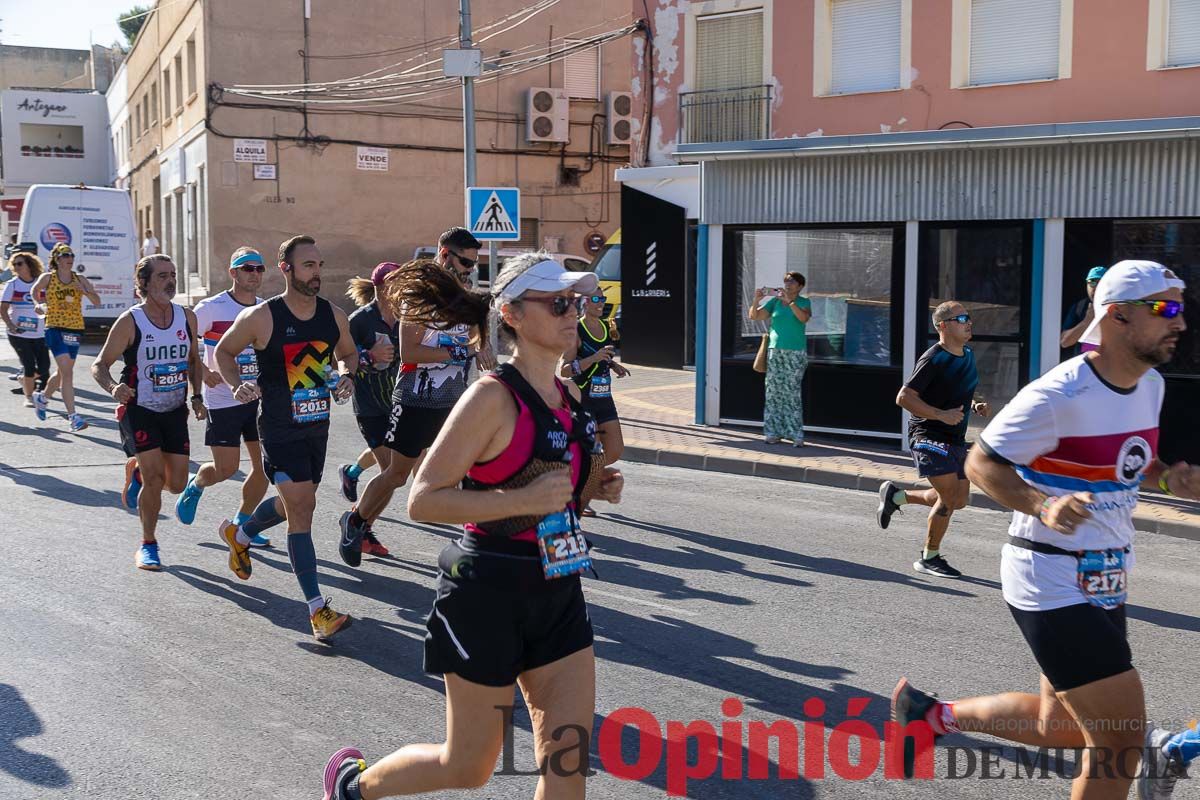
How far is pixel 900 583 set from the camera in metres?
7.86

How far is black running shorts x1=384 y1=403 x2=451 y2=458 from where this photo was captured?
7.80 m

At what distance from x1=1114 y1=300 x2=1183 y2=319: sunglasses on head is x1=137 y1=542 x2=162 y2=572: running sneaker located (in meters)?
6.01

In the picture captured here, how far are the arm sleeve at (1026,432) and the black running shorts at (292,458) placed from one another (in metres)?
3.76

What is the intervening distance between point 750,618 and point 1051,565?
10.9 ft

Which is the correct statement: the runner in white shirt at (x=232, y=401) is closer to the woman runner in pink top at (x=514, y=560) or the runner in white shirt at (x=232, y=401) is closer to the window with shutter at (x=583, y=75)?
the woman runner in pink top at (x=514, y=560)

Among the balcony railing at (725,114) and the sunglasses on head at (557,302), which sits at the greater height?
the balcony railing at (725,114)

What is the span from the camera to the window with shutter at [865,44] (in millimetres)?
16647

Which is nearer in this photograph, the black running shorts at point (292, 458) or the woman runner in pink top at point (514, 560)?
the woman runner in pink top at point (514, 560)

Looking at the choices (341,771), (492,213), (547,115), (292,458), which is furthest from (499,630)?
(547,115)

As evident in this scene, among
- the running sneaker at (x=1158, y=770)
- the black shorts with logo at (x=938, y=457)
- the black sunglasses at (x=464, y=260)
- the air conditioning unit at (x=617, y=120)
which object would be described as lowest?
the running sneaker at (x=1158, y=770)

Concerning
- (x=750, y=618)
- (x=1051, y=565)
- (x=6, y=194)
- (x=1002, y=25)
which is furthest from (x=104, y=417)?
(x=6, y=194)

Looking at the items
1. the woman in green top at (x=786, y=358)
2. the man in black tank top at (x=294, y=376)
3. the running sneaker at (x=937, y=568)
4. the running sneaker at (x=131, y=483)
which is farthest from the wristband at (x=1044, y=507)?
the woman in green top at (x=786, y=358)

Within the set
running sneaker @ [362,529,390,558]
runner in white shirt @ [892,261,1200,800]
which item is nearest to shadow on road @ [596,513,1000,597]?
running sneaker @ [362,529,390,558]

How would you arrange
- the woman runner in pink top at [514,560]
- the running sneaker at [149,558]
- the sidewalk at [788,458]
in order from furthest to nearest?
1. the sidewalk at [788,458]
2. the running sneaker at [149,558]
3. the woman runner in pink top at [514,560]
